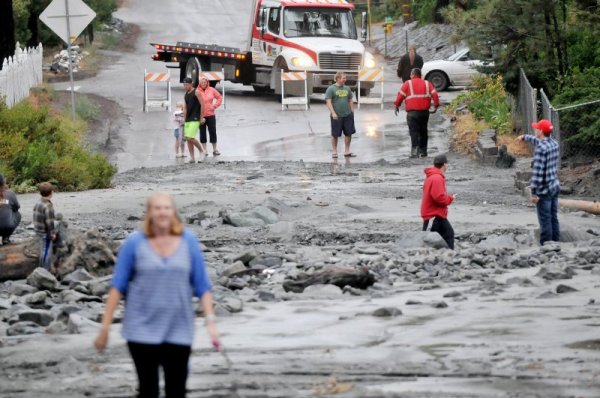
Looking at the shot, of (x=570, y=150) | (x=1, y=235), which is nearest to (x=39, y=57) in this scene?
(x=570, y=150)

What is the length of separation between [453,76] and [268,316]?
31987 millimetres

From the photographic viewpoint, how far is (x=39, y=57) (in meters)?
45.3

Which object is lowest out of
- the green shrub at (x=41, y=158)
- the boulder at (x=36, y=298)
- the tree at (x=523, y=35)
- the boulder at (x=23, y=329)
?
the boulder at (x=36, y=298)

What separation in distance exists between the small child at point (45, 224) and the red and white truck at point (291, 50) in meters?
24.7

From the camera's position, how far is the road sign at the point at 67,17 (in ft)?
93.0

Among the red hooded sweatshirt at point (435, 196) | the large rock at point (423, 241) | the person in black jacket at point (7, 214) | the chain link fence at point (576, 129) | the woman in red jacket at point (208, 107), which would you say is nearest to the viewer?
the person in black jacket at point (7, 214)

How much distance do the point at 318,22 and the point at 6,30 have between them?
889 centimetres

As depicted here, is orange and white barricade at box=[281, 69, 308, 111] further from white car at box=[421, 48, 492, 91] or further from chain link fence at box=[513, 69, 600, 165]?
chain link fence at box=[513, 69, 600, 165]

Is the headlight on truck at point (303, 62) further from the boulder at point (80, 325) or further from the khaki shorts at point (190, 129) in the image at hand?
the boulder at point (80, 325)

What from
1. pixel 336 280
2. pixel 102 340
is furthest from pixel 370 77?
pixel 102 340

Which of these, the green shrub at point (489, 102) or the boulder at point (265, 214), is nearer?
the boulder at point (265, 214)

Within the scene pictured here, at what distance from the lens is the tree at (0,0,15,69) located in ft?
123

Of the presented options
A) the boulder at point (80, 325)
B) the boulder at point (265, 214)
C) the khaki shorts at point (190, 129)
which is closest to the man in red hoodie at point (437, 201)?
the boulder at point (265, 214)

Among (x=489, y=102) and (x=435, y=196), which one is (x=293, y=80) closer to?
(x=489, y=102)
